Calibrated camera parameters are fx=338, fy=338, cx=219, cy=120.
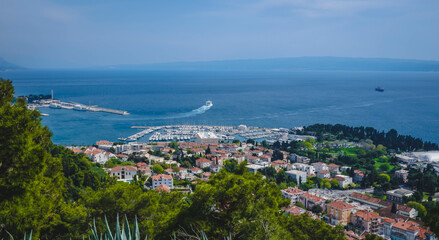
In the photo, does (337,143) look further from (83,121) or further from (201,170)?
(83,121)

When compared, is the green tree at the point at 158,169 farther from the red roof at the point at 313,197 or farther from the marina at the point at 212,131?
the marina at the point at 212,131

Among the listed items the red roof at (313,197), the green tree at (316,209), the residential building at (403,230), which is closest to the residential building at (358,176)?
the red roof at (313,197)

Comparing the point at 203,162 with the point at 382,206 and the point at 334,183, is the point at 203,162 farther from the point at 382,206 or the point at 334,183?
the point at 382,206

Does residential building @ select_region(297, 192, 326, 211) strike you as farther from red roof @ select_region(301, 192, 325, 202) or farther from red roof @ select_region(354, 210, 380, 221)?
red roof @ select_region(354, 210, 380, 221)

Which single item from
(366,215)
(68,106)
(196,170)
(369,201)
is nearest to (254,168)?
(196,170)

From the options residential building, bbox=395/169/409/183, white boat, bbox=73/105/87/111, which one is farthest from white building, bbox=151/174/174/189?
white boat, bbox=73/105/87/111
